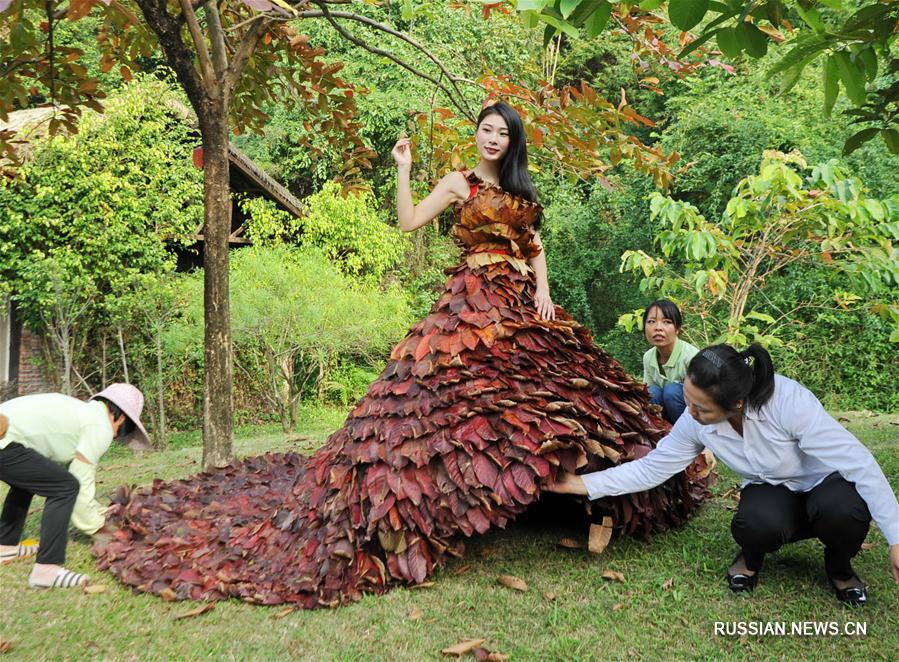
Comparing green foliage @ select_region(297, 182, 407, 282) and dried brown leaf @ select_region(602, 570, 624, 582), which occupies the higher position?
green foliage @ select_region(297, 182, 407, 282)

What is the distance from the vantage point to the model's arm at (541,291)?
343cm

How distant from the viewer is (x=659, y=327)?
4.52m

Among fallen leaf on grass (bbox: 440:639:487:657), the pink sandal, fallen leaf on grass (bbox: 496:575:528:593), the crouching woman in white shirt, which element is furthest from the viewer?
the pink sandal

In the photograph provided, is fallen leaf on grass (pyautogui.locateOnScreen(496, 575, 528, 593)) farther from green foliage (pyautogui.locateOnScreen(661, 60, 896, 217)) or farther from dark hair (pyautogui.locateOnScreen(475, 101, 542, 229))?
green foliage (pyautogui.locateOnScreen(661, 60, 896, 217))

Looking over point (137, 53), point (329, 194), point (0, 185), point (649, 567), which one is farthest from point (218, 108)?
point (329, 194)

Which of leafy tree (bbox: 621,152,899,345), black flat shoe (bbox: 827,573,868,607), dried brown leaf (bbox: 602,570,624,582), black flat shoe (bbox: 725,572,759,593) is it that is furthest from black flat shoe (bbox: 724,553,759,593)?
leafy tree (bbox: 621,152,899,345)

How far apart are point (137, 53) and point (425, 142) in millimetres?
2661

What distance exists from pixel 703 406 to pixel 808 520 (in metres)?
0.66

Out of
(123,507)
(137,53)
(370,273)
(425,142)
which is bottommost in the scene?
(123,507)

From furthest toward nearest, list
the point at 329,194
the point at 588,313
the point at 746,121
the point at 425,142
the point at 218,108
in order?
the point at 588,313 → the point at 329,194 → the point at 746,121 → the point at 425,142 → the point at 218,108

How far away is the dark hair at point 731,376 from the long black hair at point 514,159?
1.32 m

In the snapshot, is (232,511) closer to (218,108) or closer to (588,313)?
(218,108)

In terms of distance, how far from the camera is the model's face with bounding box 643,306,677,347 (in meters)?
4.51

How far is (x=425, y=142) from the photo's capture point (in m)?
5.49
